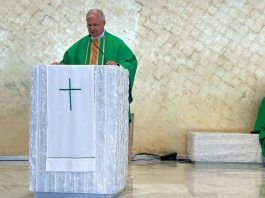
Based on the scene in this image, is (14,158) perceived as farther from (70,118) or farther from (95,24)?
(70,118)

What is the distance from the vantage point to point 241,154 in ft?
23.4

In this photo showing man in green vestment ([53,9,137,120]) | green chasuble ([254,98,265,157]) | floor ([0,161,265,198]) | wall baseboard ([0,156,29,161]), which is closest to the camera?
floor ([0,161,265,198])

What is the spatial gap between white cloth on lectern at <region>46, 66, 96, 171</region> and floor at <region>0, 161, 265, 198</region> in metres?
0.51

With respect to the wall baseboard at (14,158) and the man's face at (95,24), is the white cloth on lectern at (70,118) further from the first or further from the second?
the wall baseboard at (14,158)

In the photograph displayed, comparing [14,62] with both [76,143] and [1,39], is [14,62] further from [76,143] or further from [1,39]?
[76,143]

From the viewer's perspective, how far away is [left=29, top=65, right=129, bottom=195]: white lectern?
397 cm

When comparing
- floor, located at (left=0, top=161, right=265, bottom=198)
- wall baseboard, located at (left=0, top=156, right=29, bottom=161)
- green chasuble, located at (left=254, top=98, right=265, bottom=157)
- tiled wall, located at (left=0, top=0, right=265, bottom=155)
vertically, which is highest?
tiled wall, located at (left=0, top=0, right=265, bottom=155)

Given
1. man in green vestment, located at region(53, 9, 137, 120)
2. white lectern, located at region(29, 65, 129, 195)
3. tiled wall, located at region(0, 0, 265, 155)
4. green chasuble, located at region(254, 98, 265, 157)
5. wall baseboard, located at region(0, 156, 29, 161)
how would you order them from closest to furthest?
white lectern, located at region(29, 65, 129, 195), man in green vestment, located at region(53, 9, 137, 120), green chasuble, located at region(254, 98, 265, 157), wall baseboard, located at region(0, 156, 29, 161), tiled wall, located at region(0, 0, 265, 155)

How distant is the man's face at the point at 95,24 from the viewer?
5016 mm

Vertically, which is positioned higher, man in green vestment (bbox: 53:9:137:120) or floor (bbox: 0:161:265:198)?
man in green vestment (bbox: 53:9:137:120)

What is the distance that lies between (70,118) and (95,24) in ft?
4.44

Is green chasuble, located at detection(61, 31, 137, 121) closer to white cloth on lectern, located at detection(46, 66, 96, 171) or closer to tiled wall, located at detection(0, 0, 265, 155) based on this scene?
white cloth on lectern, located at detection(46, 66, 96, 171)

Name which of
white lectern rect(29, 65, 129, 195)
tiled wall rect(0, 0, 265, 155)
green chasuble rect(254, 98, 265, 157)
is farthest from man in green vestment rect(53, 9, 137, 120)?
green chasuble rect(254, 98, 265, 157)

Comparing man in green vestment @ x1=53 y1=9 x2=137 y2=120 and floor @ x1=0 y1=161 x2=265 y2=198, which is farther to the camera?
man in green vestment @ x1=53 y1=9 x2=137 y2=120
